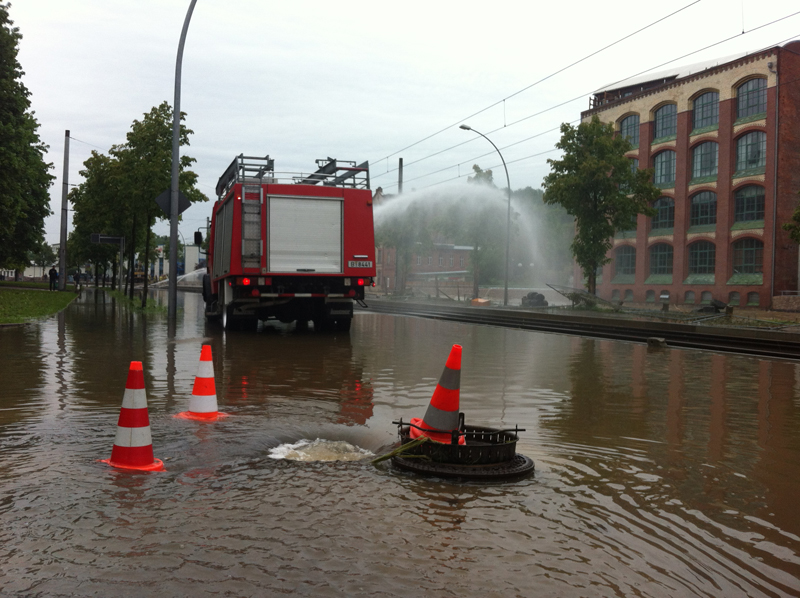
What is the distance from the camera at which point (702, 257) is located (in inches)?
1866

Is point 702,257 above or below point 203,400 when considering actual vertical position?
above

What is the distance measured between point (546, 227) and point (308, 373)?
95687 millimetres

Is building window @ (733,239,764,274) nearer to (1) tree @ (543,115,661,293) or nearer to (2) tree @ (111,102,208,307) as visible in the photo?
(1) tree @ (543,115,661,293)

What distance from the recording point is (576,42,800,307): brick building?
139ft

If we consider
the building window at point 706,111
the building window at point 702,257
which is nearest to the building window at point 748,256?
the building window at point 702,257

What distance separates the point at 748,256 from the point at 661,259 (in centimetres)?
708

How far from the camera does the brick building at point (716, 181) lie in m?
42.2

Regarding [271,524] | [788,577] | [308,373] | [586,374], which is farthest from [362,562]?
[586,374]

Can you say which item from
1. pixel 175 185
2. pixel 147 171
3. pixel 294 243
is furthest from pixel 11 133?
pixel 294 243

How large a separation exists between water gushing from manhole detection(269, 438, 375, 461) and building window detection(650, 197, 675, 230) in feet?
157

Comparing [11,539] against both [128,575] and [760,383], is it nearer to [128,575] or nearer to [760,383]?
[128,575]

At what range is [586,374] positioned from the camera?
11234mm

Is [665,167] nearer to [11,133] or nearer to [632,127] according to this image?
[632,127]


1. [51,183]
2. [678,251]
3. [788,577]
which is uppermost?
[51,183]
